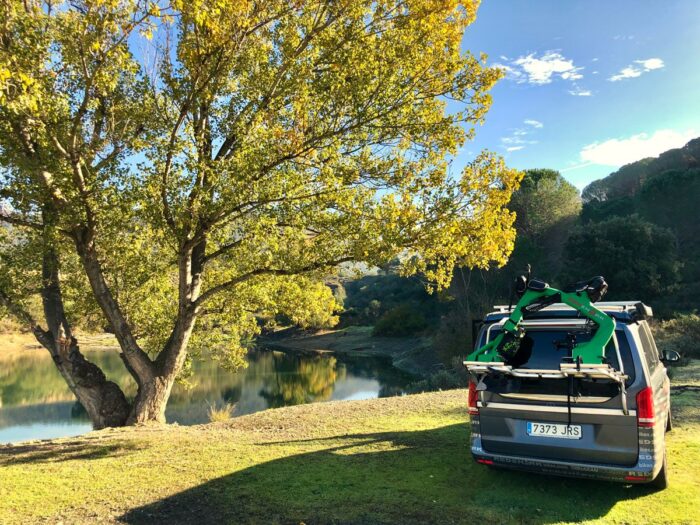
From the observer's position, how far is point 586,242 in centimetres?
3256

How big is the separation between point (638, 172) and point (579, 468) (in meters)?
58.2

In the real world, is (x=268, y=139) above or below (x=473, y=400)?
above

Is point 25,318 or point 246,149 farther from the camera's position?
point 25,318

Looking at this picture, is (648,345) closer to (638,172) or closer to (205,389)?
(205,389)

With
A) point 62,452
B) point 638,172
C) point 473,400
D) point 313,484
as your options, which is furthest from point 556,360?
point 638,172

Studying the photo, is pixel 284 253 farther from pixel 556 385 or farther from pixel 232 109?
pixel 556 385

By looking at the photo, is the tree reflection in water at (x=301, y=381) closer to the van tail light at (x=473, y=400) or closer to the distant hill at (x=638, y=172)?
the van tail light at (x=473, y=400)

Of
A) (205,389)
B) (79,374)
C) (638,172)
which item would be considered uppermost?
(638,172)

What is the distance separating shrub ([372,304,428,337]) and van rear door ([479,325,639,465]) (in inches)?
1996

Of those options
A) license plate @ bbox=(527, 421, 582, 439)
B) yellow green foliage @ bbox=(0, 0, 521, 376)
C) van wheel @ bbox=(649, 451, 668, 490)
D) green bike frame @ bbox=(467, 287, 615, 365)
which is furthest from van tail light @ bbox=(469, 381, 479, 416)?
yellow green foliage @ bbox=(0, 0, 521, 376)

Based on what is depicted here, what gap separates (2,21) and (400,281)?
70642 millimetres

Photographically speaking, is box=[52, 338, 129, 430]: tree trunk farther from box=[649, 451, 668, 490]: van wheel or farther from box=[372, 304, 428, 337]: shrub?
box=[372, 304, 428, 337]: shrub

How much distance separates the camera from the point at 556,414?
427 cm

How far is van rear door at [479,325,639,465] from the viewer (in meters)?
4.08
